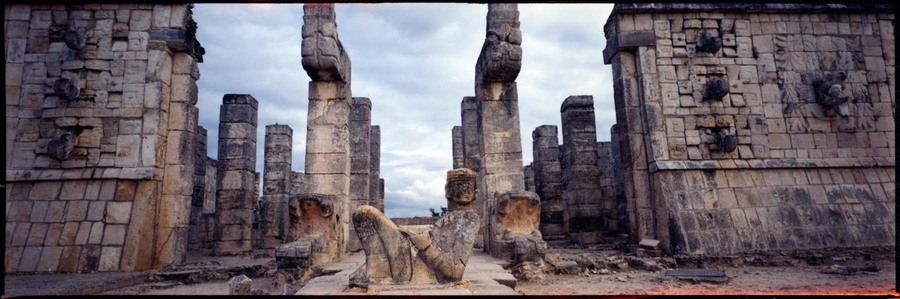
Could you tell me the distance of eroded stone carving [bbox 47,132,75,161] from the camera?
271 inches

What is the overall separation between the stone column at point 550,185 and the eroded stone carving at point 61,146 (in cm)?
993

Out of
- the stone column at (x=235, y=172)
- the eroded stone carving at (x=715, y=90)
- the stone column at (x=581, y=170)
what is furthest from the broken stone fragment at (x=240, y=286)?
the stone column at (x=581, y=170)

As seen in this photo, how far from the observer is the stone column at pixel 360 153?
1054cm


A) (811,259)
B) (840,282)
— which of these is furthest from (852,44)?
(840,282)

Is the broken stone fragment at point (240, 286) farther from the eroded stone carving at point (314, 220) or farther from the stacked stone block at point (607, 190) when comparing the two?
the stacked stone block at point (607, 190)

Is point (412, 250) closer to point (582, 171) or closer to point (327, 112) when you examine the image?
point (327, 112)

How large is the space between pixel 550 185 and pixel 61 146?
10188 millimetres

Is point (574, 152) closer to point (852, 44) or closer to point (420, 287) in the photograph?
point (852, 44)

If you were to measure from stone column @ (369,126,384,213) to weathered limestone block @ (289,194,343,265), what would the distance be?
597 centimetres

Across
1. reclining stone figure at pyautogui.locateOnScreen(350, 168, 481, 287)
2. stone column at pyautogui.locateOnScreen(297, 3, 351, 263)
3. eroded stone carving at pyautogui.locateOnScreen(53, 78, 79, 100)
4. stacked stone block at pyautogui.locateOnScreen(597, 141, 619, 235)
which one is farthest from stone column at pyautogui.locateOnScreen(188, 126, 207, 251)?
stacked stone block at pyautogui.locateOnScreen(597, 141, 619, 235)

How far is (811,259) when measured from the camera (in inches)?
266

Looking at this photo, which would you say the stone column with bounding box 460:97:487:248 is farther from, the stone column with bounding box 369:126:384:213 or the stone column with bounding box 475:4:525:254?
the stone column with bounding box 369:126:384:213

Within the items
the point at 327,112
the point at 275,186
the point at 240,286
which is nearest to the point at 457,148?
the point at 275,186

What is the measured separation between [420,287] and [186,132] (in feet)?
18.3
